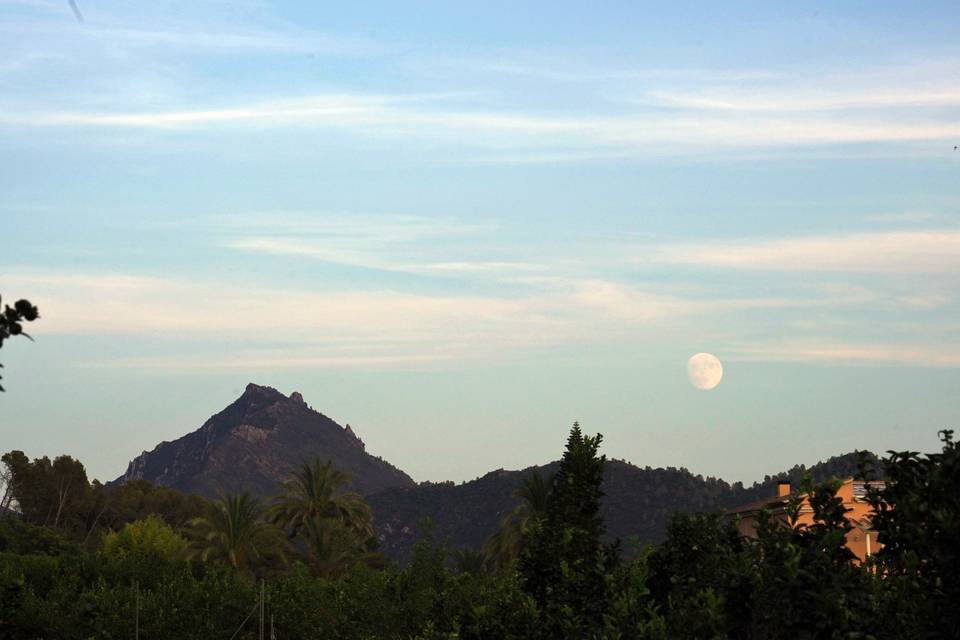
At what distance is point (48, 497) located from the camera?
4899 inches

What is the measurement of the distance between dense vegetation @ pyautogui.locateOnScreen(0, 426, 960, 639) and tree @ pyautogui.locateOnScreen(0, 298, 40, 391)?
26.5 ft

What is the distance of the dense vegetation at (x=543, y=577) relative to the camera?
12.3 metres

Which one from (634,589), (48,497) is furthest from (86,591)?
(48,497)

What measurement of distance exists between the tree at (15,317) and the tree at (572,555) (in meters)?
10.6

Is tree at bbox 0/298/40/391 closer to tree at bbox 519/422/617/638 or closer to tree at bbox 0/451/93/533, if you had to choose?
tree at bbox 519/422/617/638

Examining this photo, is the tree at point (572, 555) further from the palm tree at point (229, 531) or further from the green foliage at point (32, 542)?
the green foliage at point (32, 542)

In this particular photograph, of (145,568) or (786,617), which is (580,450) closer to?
(786,617)

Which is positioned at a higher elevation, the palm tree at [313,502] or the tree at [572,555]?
the palm tree at [313,502]

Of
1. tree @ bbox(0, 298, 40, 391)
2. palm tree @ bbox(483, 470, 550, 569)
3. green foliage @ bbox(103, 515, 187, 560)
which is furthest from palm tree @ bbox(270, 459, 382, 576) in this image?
tree @ bbox(0, 298, 40, 391)

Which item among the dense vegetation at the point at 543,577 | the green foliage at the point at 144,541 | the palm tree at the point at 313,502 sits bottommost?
the dense vegetation at the point at 543,577

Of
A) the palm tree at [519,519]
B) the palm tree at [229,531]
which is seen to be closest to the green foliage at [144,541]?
the palm tree at [229,531]

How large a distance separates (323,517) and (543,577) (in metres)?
60.7

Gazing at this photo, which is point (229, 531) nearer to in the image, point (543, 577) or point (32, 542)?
point (32, 542)

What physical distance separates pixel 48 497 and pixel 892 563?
121 meters
